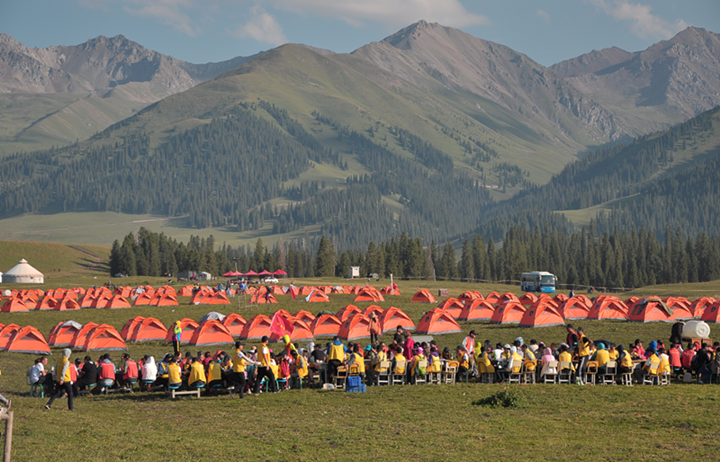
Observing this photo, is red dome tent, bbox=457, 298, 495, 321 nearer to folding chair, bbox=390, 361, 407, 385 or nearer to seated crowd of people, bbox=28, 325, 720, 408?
seated crowd of people, bbox=28, 325, 720, 408

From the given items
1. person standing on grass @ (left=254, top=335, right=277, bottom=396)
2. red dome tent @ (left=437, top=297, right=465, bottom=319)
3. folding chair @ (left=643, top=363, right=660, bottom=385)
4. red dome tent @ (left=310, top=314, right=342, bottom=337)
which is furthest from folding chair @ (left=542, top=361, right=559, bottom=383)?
red dome tent @ (left=437, top=297, right=465, bottom=319)

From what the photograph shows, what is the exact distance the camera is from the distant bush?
64.6ft

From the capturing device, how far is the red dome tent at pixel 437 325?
1681 inches

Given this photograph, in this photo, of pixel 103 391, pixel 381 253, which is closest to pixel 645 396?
pixel 103 391

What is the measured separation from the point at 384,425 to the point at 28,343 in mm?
27500

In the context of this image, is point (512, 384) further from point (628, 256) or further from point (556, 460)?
point (628, 256)

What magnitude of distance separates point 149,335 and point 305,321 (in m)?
9.76

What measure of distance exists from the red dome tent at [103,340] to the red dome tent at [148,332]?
3569 millimetres

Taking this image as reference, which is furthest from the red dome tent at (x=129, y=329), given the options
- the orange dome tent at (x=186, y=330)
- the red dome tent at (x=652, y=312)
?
the red dome tent at (x=652, y=312)

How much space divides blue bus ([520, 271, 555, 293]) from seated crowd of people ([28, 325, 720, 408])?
6924 centimetres

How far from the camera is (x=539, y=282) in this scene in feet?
310

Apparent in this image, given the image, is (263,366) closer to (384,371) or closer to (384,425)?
(384,371)

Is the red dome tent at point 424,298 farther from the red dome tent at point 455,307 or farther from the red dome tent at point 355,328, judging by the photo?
the red dome tent at point 355,328

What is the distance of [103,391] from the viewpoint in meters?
24.7
